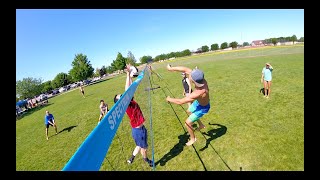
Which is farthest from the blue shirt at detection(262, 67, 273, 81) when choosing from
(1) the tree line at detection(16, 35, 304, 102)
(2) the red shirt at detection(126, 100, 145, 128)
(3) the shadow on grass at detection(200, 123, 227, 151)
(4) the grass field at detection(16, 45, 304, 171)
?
(1) the tree line at detection(16, 35, 304, 102)

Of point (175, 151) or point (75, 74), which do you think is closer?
point (175, 151)

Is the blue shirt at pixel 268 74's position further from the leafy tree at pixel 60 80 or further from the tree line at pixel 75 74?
the leafy tree at pixel 60 80

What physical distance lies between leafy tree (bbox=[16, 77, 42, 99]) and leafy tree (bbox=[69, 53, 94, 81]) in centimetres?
1493

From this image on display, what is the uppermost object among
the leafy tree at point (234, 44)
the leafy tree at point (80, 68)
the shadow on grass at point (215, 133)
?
the leafy tree at point (234, 44)

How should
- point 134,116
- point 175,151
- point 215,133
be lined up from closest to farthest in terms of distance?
point 134,116 < point 175,151 < point 215,133

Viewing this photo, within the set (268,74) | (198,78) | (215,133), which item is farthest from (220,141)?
(268,74)

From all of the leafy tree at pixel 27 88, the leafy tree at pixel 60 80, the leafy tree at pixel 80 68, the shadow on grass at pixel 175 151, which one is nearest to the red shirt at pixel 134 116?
the shadow on grass at pixel 175 151

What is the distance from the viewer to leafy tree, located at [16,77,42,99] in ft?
189

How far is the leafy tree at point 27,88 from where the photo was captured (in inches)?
2264

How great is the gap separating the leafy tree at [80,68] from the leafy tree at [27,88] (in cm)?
1493

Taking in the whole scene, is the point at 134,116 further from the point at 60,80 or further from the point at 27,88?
the point at 60,80

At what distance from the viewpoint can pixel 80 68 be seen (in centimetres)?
7675

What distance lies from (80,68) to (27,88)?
68.5ft

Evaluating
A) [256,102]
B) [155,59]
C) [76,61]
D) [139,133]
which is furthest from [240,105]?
[155,59]
